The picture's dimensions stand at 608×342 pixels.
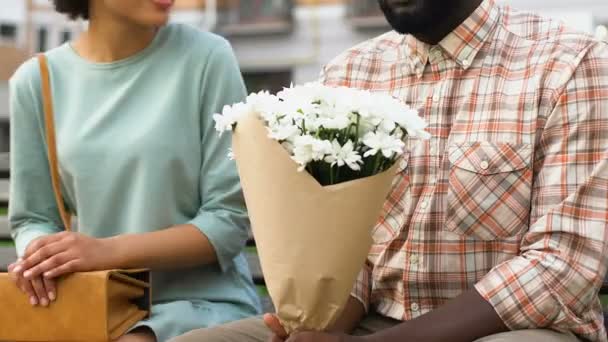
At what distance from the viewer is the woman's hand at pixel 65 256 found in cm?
271

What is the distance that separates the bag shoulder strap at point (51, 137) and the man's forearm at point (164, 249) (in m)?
0.34

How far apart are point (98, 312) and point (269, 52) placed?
41.4 feet

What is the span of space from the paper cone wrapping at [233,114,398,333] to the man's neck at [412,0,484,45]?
2.41 ft

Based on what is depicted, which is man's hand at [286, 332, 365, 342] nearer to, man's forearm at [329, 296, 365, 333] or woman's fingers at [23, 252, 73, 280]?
man's forearm at [329, 296, 365, 333]

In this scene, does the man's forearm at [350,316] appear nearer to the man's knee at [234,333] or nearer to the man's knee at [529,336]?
the man's knee at [234,333]

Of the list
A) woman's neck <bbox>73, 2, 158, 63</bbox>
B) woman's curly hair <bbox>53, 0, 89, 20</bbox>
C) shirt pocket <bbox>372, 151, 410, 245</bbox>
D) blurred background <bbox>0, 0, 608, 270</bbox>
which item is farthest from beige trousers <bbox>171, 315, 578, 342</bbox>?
blurred background <bbox>0, 0, 608, 270</bbox>

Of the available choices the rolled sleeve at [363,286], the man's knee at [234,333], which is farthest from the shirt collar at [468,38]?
the man's knee at [234,333]

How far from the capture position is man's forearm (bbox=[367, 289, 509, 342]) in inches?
94.7

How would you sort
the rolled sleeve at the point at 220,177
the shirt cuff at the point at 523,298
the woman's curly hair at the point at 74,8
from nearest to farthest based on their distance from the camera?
the shirt cuff at the point at 523,298 → the rolled sleeve at the point at 220,177 → the woman's curly hair at the point at 74,8

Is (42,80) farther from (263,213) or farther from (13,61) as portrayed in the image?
(13,61)

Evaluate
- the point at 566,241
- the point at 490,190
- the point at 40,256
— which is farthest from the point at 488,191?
the point at 40,256

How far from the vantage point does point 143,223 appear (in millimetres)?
2938

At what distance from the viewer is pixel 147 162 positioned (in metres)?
2.90

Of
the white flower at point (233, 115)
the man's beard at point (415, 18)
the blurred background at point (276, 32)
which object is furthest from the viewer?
the blurred background at point (276, 32)
